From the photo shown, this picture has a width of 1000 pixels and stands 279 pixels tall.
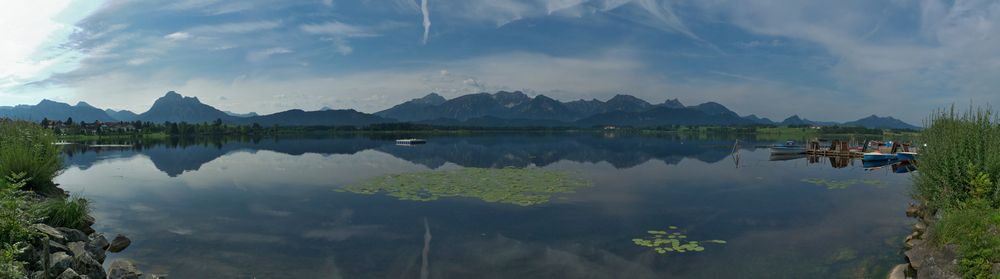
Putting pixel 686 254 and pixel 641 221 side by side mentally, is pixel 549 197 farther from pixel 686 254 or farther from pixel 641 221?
pixel 686 254

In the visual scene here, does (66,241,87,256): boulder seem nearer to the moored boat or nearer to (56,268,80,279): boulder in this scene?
(56,268,80,279): boulder

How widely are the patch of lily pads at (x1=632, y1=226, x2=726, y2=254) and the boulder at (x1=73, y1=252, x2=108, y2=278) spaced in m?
18.7

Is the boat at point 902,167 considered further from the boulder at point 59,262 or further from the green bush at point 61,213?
the green bush at point 61,213

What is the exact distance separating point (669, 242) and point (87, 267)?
20339mm

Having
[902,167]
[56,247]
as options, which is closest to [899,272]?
[56,247]

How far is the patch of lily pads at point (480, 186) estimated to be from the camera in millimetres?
30875

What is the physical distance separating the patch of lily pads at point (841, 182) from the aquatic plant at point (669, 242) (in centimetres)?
2452

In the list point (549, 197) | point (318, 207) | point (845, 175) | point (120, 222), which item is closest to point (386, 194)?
point (318, 207)

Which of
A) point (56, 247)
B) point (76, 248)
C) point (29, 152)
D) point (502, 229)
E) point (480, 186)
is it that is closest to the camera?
point (56, 247)

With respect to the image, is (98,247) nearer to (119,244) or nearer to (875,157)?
(119,244)

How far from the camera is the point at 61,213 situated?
18.3m

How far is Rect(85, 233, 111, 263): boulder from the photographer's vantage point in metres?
17.2

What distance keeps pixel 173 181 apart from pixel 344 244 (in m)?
30.6

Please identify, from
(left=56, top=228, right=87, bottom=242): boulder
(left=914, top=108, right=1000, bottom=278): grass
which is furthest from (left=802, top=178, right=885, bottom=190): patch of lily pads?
(left=56, top=228, right=87, bottom=242): boulder
